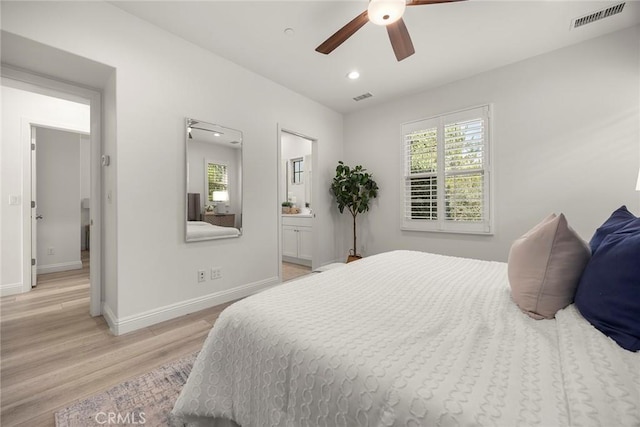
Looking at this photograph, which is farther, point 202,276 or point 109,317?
point 202,276

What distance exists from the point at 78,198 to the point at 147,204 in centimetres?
328

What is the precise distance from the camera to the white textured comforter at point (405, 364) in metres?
0.56

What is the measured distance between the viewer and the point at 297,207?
566 cm

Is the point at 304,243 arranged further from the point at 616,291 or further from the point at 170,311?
the point at 616,291

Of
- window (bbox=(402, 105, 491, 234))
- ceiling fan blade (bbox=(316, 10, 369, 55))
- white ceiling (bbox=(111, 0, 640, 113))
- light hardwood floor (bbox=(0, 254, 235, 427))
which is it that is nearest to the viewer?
light hardwood floor (bbox=(0, 254, 235, 427))

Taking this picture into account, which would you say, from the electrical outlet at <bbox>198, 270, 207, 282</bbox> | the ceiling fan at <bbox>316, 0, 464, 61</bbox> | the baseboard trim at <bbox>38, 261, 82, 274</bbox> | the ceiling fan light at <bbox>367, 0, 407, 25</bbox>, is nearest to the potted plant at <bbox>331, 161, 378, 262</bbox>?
the ceiling fan at <bbox>316, 0, 464, 61</bbox>

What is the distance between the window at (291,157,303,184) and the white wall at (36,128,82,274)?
380 centimetres

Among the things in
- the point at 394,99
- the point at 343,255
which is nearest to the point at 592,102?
the point at 394,99

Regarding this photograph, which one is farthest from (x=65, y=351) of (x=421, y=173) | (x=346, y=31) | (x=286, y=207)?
(x=421, y=173)

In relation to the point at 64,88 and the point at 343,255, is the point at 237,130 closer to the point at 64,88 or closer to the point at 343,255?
the point at 64,88

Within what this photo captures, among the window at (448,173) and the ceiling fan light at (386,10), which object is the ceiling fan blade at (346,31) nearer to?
the ceiling fan light at (386,10)

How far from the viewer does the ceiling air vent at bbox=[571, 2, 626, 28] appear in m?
2.17

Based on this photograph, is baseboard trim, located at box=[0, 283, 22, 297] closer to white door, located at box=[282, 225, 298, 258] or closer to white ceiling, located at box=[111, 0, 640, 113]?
white ceiling, located at box=[111, 0, 640, 113]

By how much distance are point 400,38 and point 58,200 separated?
5495 millimetres
